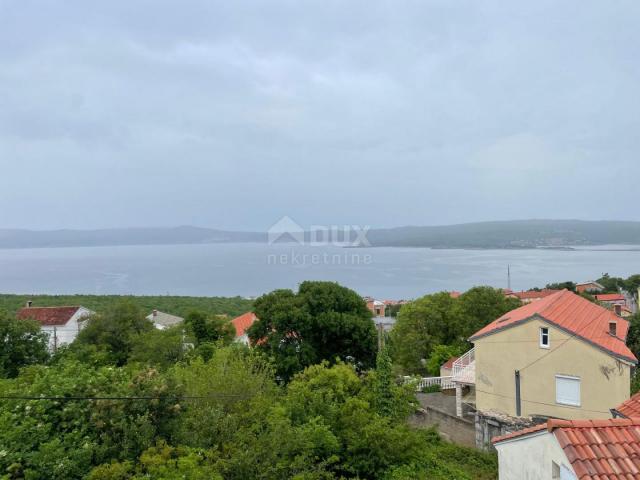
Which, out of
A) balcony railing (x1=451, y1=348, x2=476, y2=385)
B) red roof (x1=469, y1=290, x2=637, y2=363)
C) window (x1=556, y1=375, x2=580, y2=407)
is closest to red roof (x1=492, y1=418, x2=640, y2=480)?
red roof (x1=469, y1=290, x2=637, y2=363)

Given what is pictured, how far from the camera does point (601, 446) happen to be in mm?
5281

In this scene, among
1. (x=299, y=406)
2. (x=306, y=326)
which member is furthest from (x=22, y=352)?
(x=299, y=406)

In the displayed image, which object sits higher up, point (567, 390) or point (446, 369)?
point (567, 390)

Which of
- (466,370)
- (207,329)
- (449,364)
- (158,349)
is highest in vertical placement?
(158,349)

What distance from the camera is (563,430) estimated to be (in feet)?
17.9

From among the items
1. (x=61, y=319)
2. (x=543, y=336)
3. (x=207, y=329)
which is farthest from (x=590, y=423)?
(x=61, y=319)

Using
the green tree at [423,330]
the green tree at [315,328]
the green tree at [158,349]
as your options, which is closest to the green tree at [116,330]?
the green tree at [158,349]

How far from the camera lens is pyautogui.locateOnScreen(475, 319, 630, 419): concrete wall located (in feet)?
47.1

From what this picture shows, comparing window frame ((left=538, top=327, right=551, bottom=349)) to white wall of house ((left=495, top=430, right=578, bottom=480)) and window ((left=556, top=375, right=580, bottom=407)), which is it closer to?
window ((left=556, top=375, right=580, bottom=407))

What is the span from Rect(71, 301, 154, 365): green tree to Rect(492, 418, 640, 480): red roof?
21084 millimetres

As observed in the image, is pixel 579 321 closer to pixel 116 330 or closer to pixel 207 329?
pixel 207 329

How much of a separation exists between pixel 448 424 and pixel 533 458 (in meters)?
12.1

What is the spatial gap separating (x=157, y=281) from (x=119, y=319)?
318ft

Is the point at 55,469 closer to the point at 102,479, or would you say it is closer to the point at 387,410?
the point at 102,479
